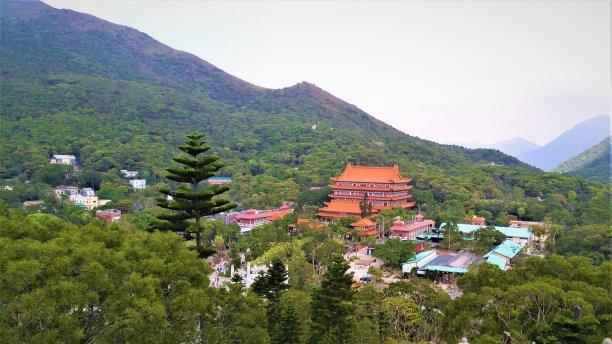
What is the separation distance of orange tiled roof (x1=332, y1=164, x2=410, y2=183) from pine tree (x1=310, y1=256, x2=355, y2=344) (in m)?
30.3

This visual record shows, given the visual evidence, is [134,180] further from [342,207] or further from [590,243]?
[590,243]

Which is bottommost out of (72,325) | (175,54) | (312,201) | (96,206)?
(96,206)

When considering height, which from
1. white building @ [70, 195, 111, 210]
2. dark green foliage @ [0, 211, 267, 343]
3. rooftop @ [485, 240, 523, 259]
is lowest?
white building @ [70, 195, 111, 210]

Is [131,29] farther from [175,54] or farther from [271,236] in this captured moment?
[271,236]

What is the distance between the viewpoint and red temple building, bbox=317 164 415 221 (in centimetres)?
4419

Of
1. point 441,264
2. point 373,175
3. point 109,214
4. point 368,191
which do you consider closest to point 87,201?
point 109,214

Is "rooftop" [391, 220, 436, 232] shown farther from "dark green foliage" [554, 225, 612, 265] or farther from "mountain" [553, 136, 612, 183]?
"mountain" [553, 136, 612, 183]

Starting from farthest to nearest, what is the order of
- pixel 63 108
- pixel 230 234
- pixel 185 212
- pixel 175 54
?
pixel 175 54
pixel 63 108
pixel 230 234
pixel 185 212

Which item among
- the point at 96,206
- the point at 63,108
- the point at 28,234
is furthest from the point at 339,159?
the point at 28,234

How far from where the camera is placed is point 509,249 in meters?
32.2

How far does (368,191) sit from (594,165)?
67321mm

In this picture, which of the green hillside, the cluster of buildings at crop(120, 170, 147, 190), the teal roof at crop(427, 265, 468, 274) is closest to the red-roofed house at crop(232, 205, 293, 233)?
the green hillside

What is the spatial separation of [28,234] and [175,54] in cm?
15270

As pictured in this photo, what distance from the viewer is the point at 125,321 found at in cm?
1006
